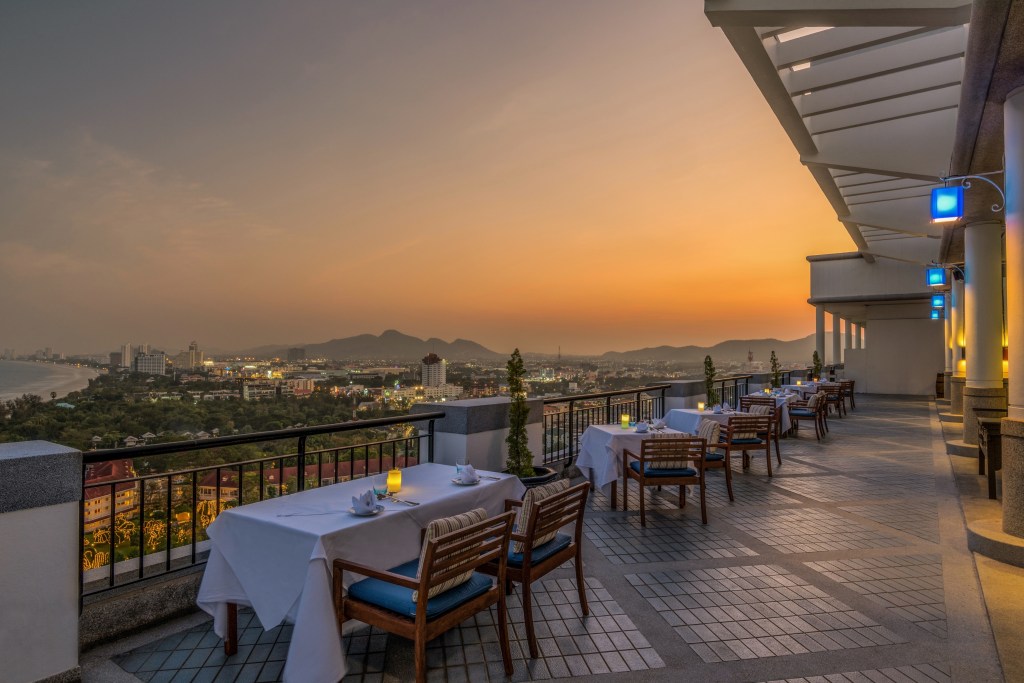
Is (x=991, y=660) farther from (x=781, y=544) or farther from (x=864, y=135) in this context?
(x=864, y=135)

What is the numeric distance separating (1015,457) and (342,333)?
33.8m

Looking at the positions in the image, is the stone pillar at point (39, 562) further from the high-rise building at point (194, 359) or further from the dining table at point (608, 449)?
the high-rise building at point (194, 359)

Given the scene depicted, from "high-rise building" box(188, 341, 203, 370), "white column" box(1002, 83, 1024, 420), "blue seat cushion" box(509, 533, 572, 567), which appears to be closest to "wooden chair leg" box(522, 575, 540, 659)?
"blue seat cushion" box(509, 533, 572, 567)

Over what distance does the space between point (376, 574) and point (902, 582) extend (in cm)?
393

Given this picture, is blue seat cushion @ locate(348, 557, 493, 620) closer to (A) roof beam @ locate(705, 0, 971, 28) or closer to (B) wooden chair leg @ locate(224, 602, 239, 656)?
(B) wooden chair leg @ locate(224, 602, 239, 656)

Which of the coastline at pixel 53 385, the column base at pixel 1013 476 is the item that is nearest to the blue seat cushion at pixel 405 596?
the column base at pixel 1013 476

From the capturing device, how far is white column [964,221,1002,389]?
8.05 m

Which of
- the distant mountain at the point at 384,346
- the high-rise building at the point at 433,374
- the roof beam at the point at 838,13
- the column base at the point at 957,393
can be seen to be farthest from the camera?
the distant mountain at the point at 384,346

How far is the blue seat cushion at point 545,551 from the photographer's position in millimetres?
3008

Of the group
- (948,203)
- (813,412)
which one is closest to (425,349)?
(813,412)

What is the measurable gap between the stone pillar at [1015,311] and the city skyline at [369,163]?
9.46ft

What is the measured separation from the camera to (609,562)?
4234mm

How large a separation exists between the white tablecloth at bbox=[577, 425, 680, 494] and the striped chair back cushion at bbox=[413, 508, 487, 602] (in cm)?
339

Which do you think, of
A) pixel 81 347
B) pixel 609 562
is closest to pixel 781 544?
pixel 609 562
